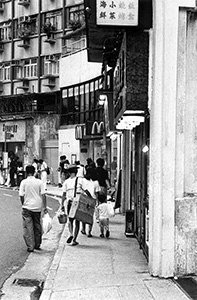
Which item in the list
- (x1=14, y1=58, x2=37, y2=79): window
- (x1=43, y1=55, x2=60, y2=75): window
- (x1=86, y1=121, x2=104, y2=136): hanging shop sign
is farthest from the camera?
(x1=14, y1=58, x2=37, y2=79): window

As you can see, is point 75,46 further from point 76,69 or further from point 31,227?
point 31,227

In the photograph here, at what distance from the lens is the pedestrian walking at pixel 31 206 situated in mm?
11219

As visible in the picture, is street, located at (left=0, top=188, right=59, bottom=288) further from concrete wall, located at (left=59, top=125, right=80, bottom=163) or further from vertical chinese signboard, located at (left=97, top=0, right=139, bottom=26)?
concrete wall, located at (left=59, top=125, right=80, bottom=163)

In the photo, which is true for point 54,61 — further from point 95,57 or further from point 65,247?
point 65,247

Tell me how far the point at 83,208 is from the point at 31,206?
4.06ft

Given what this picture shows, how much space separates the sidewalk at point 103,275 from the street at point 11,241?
29.3 inches

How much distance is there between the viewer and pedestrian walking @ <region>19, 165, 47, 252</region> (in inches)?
442

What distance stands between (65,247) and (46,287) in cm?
341

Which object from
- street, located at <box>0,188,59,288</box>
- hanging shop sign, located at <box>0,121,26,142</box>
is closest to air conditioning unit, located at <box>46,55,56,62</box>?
hanging shop sign, located at <box>0,121,26,142</box>

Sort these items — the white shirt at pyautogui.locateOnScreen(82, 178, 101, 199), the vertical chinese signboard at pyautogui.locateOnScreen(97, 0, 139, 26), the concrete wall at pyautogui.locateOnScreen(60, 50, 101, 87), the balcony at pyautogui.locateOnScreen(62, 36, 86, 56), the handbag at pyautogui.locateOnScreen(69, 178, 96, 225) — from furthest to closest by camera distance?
the balcony at pyautogui.locateOnScreen(62, 36, 86, 56), the concrete wall at pyautogui.locateOnScreen(60, 50, 101, 87), the white shirt at pyautogui.locateOnScreen(82, 178, 101, 199), the handbag at pyautogui.locateOnScreen(69, 178, 96, 225), the vertical chinese signboard at pyautogui.locateOnScreen(97, 0, 139, 26)

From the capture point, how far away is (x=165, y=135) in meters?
8.57

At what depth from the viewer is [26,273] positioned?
9.49 m

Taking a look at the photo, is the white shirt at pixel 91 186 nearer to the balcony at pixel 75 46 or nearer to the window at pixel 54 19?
the balcony at pixel 75 46

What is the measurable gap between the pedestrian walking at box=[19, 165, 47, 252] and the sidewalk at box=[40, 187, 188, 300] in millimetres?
625
